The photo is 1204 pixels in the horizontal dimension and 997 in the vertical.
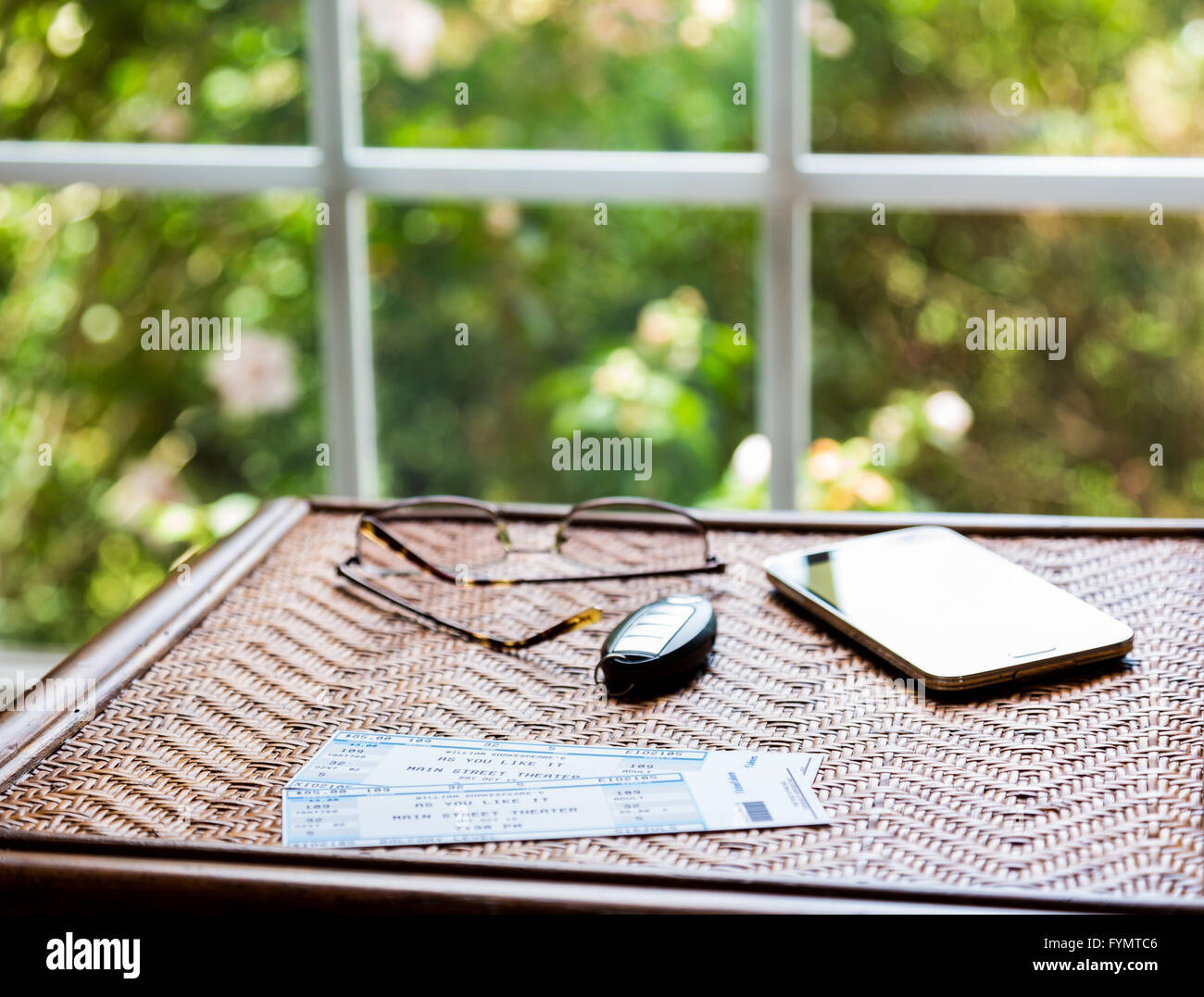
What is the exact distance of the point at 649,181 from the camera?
68.1 inches

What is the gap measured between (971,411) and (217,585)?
1.24 metres

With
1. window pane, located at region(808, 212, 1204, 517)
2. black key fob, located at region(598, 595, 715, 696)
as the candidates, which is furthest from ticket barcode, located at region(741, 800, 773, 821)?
window pane, located at region(808, 212, 1204, 517)

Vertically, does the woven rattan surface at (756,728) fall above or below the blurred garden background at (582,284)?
below

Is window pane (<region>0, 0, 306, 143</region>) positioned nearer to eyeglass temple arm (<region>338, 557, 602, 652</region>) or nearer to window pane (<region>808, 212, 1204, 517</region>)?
window pane (<region>808, 212, 1204, 517</region>)

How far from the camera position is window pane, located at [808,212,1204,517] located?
5.91ft

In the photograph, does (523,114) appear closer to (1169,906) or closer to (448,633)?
(448,633)

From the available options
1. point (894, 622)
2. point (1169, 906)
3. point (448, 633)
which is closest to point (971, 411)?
point (894, 622)

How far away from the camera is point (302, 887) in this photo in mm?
654

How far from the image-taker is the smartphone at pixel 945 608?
88 centimetres

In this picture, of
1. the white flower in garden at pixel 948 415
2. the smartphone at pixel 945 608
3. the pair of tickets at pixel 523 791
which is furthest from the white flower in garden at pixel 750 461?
the pair of tickets at pixel 523 791

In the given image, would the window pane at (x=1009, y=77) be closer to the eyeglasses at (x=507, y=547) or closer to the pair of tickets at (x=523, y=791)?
the eyeglasses at (x=507, y=547)

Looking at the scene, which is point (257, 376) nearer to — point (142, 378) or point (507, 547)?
point (142, 378)

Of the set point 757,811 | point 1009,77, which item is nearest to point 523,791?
point 757,811

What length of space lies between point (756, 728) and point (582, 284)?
4.07 ft
